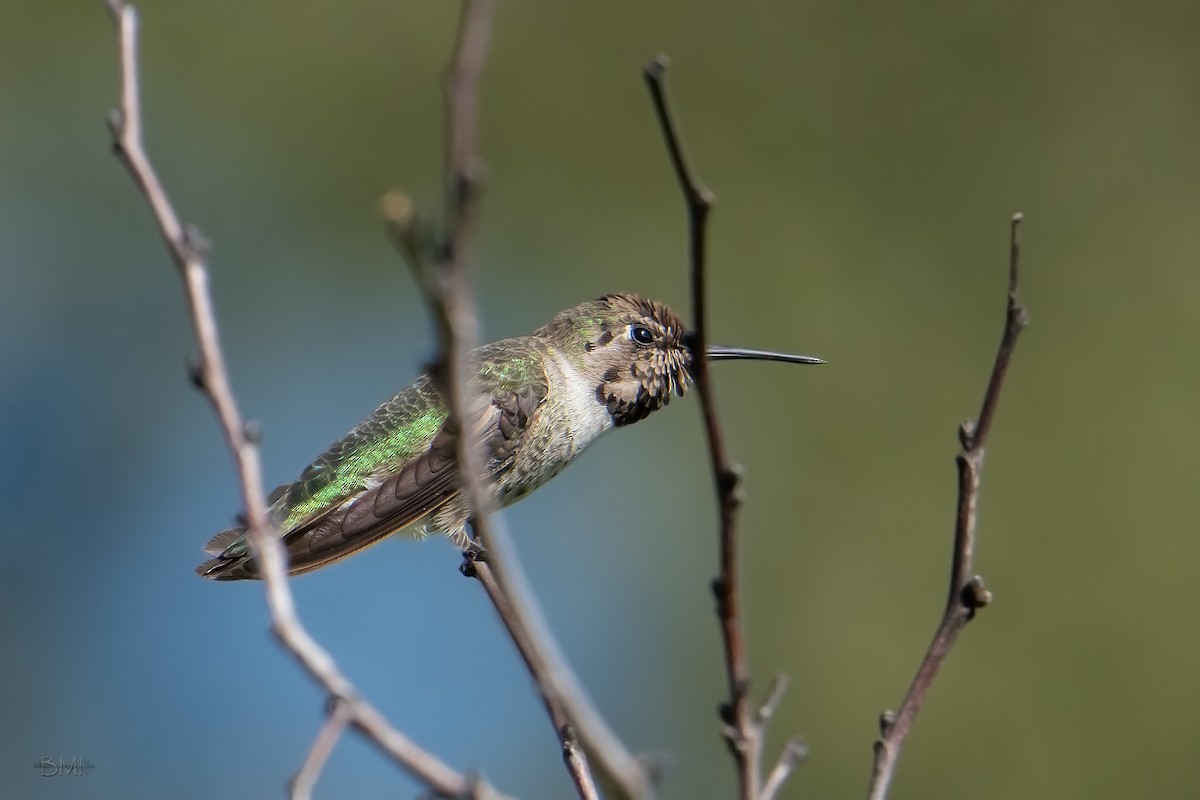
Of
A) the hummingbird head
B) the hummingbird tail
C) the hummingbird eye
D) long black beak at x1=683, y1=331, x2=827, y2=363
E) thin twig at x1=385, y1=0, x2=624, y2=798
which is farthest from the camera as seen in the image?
the hummingbird eye

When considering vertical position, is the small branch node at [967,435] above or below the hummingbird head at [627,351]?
below

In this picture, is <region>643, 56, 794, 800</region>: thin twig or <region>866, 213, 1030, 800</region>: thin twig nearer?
<region>643, 56, 794, 800</region>: thin twig

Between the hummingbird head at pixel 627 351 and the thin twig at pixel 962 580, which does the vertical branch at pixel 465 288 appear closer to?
the thin twig at pixel 962 580

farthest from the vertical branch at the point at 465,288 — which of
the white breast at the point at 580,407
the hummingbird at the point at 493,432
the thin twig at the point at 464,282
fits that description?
the white breast at the point at 580,407

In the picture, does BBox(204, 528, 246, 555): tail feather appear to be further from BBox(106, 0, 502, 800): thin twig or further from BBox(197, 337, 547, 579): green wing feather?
BBox(106, 0, 502, 800): thin twig

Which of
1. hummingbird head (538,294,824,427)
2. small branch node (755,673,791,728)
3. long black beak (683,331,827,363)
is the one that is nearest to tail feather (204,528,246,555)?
hummingbird head (538,294,824,427)

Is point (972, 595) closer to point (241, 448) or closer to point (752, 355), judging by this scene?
point (241, 448)

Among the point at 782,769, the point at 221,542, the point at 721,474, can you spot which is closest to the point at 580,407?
the point at 221,542
